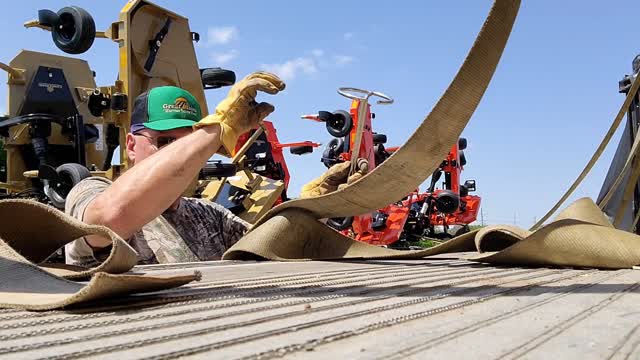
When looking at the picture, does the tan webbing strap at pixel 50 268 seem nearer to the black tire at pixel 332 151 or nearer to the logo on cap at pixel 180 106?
the logo on cap at pixel 180 106

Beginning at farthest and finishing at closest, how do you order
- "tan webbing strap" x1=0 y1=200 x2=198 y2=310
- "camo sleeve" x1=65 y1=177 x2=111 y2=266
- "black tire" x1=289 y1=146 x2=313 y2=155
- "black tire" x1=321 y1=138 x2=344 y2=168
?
1. "black tire" x1=321 y1=138 x2=344 y2=168
2. "black tire" x1=289 y1=146 x2=313 y2=155
3. "camo sleeve" x1=65 y1=177 x2=111 y2=266
4. "tan webbing strap" x1=0 y1=200 x2=198 y2=310

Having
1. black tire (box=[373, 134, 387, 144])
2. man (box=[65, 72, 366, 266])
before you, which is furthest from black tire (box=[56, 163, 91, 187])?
black tire (box=[373, 134, 387, 144])

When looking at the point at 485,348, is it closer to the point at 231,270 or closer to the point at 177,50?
the point at 231,270

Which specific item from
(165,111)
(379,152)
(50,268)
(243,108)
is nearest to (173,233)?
(165,111)

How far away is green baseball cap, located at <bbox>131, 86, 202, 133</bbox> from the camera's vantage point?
93.6 inches

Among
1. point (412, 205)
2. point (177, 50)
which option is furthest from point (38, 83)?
point (412, 205)

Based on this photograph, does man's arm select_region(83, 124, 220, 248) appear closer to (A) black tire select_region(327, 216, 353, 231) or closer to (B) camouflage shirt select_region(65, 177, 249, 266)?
(B) camouflage shirt select_region(65, 177, 249, 266)

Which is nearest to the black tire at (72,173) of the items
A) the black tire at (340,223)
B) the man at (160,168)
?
the man at (160,168)

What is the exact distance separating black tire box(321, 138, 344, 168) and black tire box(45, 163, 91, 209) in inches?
165

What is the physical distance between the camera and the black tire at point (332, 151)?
8195mm

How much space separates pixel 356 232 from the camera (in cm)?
821

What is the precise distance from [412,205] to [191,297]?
10.0 meters

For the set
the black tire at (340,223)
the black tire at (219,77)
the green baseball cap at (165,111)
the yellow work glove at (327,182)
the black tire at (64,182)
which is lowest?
the black tire at (340,223)

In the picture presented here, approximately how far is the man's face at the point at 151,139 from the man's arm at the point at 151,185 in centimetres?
43
